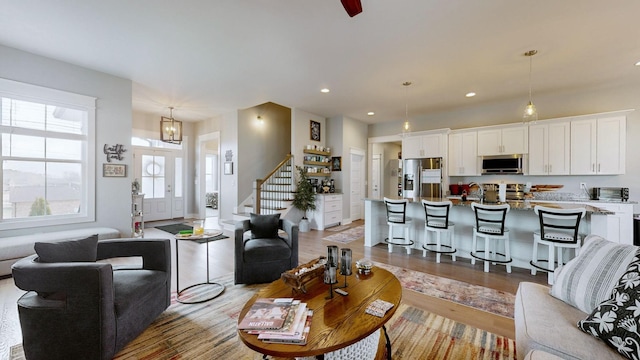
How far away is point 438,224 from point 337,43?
2959mm

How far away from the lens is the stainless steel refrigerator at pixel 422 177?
20.2ft

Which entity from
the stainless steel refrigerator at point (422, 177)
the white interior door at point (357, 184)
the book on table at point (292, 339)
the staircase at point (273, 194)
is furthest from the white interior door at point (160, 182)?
the book on table at point (292, 339)

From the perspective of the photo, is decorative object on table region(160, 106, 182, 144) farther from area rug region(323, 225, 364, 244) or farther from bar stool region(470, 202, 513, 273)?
bar stool region(470, 202, 513, 273)

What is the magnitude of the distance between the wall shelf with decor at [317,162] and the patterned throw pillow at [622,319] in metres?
5.49

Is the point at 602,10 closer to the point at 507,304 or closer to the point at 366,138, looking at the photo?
the point at 507,304

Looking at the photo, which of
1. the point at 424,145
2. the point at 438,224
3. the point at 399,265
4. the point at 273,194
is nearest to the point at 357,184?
the point at 424,145

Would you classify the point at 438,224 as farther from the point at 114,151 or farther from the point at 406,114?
the point at 114,151

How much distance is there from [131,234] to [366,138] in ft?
20.9

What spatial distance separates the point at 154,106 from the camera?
6191mm

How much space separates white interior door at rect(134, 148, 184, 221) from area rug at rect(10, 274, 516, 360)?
592 cm

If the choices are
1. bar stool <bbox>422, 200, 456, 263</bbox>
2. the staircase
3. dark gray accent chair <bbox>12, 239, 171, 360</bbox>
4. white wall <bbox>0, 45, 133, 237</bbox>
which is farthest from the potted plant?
dark gray accent chair <bbox>12, 239, 171, 360</bbox>

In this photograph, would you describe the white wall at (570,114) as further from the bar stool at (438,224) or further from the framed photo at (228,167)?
the framed photo at (228,167)

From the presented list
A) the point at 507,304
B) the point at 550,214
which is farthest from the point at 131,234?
the point at 550,214

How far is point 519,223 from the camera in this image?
3.59m
